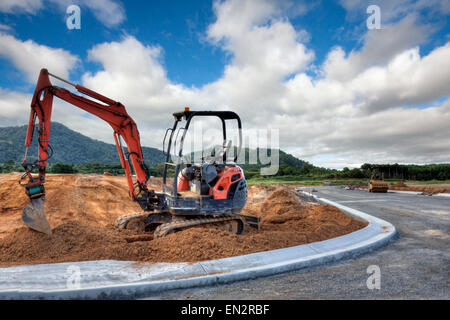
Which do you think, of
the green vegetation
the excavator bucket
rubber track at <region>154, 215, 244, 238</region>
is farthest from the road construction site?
the green vegetation

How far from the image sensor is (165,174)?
8.16 m

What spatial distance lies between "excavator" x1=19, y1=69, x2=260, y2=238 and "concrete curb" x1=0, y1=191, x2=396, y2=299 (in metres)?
1.75

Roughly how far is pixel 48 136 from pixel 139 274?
4416mm

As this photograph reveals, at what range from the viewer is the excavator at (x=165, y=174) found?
6520 millimetres

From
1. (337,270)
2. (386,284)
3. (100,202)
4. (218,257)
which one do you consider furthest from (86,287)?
(100,202)

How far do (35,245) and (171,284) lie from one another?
337 centimetres

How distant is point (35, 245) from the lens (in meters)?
5.62

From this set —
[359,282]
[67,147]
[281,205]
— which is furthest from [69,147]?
[359,282]

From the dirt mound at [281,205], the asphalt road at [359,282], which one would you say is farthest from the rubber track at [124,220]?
the dirt mound at [281,205]

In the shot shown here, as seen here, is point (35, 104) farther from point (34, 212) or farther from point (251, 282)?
point (251, 282)

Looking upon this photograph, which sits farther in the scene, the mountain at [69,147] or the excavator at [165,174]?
the mountain at [69,147]

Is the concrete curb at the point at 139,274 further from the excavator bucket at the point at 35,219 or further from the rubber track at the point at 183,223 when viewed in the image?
the rubber track at the point at 183,223

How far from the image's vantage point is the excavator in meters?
6.52

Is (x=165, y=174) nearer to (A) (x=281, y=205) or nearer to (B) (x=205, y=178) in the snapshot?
(B) (x=205, y=178)
